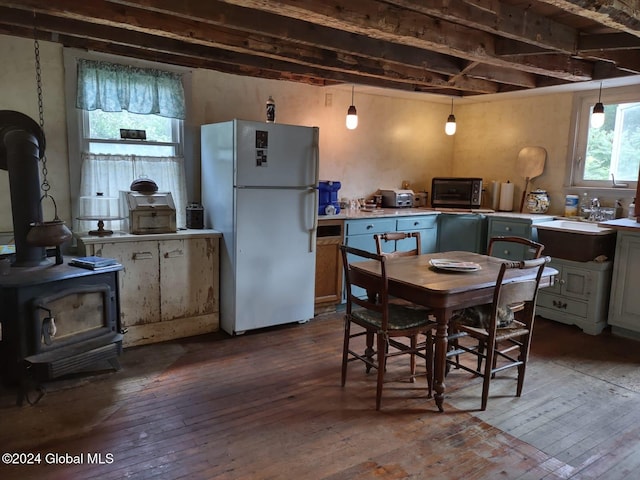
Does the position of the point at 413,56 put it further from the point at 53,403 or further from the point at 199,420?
the point at 53,403

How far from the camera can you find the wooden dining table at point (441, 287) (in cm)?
244

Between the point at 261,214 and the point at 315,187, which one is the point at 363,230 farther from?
the point at 261,214

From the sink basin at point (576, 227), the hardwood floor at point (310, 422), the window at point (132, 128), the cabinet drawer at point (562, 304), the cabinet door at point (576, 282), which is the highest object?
the window at point (132, 128)

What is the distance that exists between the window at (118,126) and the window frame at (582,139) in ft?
12.8

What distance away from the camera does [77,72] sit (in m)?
3.50

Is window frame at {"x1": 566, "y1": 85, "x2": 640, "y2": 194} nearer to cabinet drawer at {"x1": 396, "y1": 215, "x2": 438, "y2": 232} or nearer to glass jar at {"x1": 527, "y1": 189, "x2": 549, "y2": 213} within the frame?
glass jar at {"x1": 527, "y1": 189, "x2": 549, "y2": 213}

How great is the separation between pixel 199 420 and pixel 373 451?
3.08ft

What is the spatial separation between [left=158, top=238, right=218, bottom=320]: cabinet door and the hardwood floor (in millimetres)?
372

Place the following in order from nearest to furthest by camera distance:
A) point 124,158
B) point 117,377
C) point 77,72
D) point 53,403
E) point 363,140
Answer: point 53,403, point 117,377, point 77,72, point 124,158, point 363,140

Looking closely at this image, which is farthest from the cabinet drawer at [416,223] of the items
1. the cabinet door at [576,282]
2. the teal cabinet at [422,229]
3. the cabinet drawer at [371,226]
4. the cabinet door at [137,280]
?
the cabinet door at [137,280]

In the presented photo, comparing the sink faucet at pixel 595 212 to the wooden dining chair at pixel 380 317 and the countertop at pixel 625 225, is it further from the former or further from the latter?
the wooden dining chair at pixel 380 317

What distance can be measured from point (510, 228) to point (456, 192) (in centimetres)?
92

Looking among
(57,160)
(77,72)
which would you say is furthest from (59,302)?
(77,72)

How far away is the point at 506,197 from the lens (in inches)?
207
